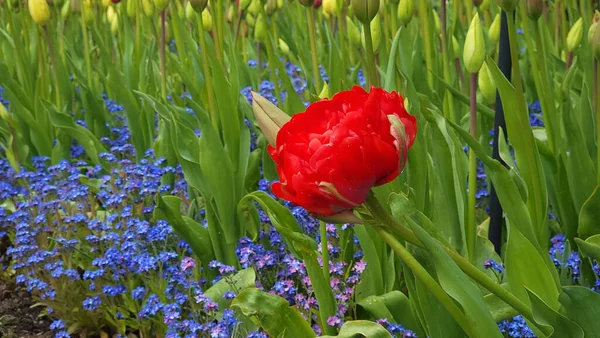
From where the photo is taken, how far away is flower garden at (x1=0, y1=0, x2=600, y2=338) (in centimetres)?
94

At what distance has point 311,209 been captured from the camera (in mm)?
855

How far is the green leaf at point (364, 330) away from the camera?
1.26 m

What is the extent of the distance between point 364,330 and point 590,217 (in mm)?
572

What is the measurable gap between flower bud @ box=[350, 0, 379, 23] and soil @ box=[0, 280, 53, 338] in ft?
4.40

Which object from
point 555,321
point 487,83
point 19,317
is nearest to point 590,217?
point 487,83

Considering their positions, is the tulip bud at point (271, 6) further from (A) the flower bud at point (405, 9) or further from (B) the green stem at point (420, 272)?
(B) the green stem at point (420, 272)

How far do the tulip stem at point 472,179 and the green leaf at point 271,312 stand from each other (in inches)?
14.7

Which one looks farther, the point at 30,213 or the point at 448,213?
the point at 30,213

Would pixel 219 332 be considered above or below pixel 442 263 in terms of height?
above

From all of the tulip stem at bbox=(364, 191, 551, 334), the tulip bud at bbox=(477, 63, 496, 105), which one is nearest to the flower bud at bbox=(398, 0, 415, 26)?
the tulip bud at bbox=(477, 63, 496, 105)

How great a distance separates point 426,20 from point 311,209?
126 centimetres

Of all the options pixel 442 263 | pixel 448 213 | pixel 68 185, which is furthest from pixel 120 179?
pixel 442 263

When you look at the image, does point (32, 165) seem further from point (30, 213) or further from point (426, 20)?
point (426, 20)

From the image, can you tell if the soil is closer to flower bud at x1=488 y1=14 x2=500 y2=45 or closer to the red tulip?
the red tulip
